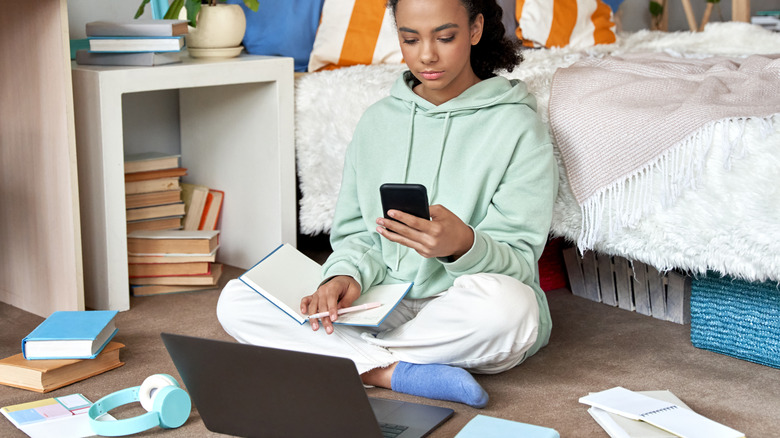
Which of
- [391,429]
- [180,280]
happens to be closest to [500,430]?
[391,429]

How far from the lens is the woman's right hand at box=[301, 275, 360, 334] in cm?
123

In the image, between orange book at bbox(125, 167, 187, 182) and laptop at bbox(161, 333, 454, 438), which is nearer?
laptop at bbox(161, 333, 454, 438)

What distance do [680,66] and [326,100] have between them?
74 centimetres

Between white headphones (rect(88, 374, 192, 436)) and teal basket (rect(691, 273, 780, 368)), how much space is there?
2.79ft

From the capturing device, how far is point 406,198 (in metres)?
1.12

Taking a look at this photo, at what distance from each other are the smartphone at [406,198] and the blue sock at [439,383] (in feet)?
0.76

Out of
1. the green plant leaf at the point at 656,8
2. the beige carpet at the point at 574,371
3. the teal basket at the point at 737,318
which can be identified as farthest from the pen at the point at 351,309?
the green plant leaf at the point at 656,8

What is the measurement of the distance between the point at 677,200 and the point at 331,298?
58 cm

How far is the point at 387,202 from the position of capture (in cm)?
114

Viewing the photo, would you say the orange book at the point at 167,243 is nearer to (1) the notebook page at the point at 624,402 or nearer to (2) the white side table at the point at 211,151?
(2) the white side table at the point at 211,151

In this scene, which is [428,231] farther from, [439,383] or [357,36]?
[357,36]

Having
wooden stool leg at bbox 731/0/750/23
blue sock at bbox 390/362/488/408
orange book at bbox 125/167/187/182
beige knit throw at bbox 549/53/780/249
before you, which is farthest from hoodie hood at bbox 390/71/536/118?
wooden stool leg at bbox 731/0/750/23

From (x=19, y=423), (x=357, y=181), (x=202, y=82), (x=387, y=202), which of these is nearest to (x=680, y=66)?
(x=357, y=181)

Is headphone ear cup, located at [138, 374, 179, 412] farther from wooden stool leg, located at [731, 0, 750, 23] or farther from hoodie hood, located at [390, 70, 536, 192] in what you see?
wooden stool leg, located at [731, 0, 750, 23]
